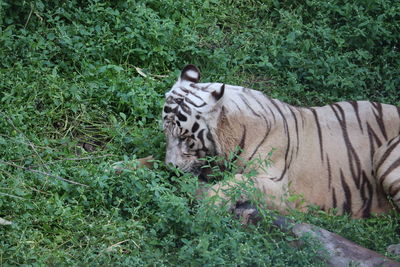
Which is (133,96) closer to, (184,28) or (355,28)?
(184,28)

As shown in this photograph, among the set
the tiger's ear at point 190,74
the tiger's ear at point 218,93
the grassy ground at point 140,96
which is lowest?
the grassy ground at point 140,96

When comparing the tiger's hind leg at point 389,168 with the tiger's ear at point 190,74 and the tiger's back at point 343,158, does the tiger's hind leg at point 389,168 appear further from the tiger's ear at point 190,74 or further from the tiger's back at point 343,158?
the tiger's ear at point 190,74

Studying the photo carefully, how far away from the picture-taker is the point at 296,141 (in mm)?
6309

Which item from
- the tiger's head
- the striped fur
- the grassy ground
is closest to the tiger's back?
the striped fur

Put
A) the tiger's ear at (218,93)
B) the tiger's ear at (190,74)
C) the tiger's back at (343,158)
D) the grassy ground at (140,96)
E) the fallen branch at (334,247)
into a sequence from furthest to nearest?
1. the tiger's ear at (190,74)
2. the tiger's back at (343,158)
3. the tiger's ear at (218,93)
4. the grassy ground at (140,96)
5. the fallen branch at (334,247)

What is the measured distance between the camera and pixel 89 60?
744 centimetres

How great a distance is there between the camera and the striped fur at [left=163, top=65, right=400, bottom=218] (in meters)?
6.08

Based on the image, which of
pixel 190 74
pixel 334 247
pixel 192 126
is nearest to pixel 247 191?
pixel 334 247

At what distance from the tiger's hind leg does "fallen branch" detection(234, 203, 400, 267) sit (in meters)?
1.03

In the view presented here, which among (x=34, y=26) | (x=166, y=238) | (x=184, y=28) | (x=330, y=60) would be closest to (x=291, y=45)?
(x=330, y=60)

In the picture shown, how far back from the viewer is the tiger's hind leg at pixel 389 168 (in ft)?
20.0

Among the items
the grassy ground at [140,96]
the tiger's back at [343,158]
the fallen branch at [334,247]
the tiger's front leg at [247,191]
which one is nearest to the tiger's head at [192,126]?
the grassy ground at [140,96]

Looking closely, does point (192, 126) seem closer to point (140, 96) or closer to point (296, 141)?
point (296, 141)

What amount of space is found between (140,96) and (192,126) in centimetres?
113
